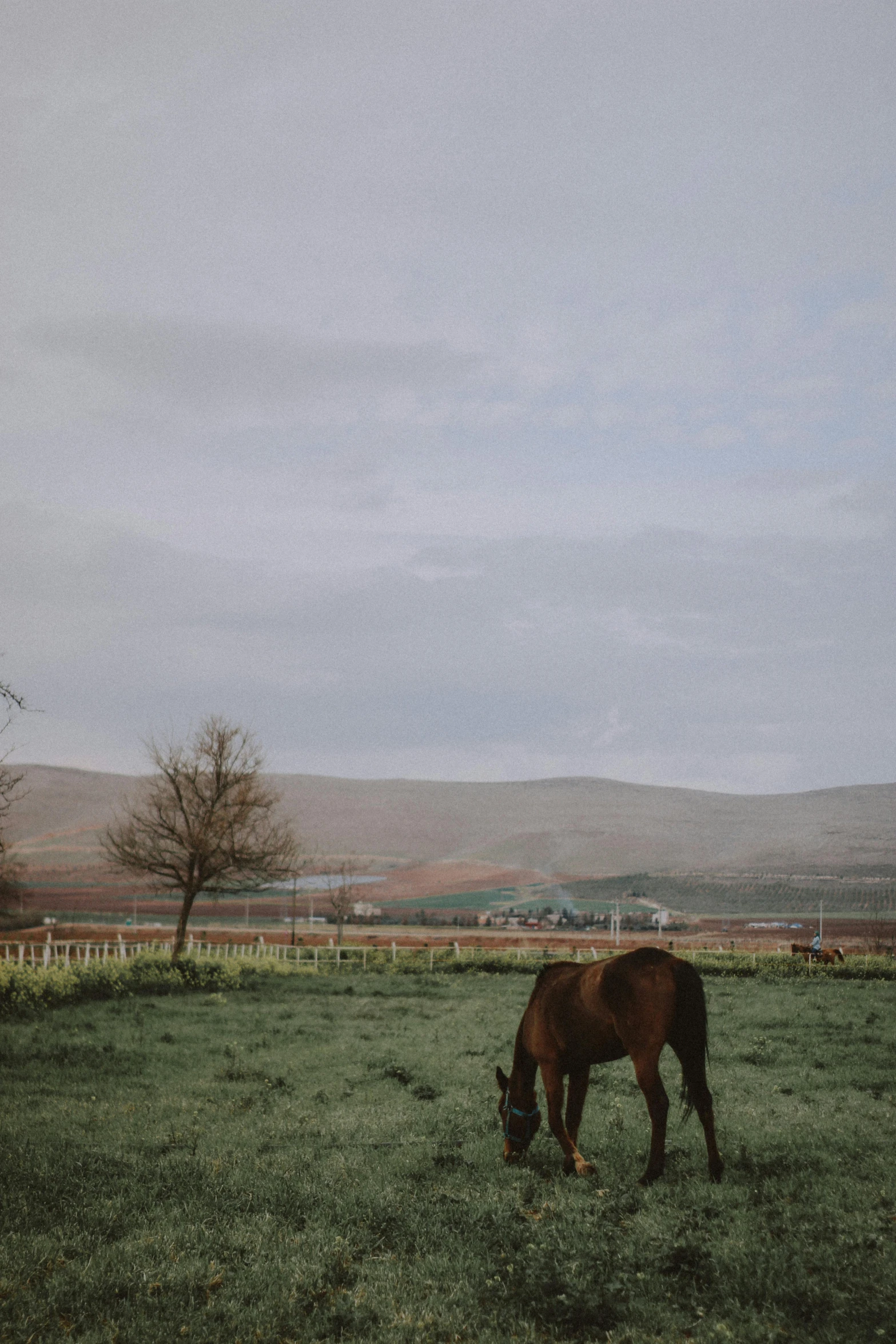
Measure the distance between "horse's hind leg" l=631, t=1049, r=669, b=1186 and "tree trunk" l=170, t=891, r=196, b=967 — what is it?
2871 cm

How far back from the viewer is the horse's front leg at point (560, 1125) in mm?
8609

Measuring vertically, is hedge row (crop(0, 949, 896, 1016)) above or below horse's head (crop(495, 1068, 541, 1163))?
below

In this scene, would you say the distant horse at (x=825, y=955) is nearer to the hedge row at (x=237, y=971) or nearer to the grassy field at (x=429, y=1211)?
the hedge row at (x=237, y=971)

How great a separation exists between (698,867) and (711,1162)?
7165 centimetres

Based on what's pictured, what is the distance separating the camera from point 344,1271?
675 cm

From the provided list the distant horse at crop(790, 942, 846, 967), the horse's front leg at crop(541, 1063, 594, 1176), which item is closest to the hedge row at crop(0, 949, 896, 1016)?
the distant horse at crop(790, 942, 846, 967)

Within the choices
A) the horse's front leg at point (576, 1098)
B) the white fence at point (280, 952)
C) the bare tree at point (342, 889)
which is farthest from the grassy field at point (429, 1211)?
the bare tree at point (342, 889)

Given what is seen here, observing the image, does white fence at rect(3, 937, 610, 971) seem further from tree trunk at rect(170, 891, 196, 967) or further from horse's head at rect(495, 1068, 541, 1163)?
horse's head at rect(495, 1068, 541, 1163)

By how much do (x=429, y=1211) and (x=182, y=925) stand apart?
3096 cm

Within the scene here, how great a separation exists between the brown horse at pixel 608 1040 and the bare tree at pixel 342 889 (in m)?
51.7

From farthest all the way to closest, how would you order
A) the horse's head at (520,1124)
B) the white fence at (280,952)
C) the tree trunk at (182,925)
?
the white fence at (280,952) → the tree trunk at (182,925) → the horse's head at (520,1124)

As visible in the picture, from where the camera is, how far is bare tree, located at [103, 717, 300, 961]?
1446 inches

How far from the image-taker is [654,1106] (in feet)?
26.4

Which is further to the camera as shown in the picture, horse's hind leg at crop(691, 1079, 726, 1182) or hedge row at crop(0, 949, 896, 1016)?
hedge row at crop(0, 949, 896, 1016)
